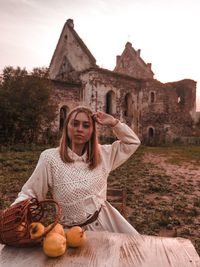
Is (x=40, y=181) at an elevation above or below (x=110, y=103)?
below

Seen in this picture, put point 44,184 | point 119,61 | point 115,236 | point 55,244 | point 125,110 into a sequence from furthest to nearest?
point 119,61 → point 125,110 → point 44,184 → point 115,236 → point 55,244

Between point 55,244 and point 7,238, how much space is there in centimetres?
30

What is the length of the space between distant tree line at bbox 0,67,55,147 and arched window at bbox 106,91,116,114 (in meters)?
7.40

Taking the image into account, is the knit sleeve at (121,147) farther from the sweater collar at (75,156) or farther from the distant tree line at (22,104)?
the distant tree line at (22,104)

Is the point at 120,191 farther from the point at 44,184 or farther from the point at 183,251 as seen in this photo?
the point at 183,251

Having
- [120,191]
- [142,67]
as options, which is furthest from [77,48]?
[120,191]

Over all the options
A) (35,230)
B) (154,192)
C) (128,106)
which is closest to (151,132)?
(128,106)

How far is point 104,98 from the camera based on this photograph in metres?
22.3

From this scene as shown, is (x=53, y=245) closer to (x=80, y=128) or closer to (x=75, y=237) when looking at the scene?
(x=75, y=237)

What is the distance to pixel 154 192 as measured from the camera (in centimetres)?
793

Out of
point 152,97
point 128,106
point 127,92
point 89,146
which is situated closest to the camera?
point 89,146

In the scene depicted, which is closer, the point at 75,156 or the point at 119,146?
the point at 75,156

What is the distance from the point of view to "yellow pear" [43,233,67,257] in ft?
5.61

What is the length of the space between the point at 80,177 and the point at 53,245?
0.80m
